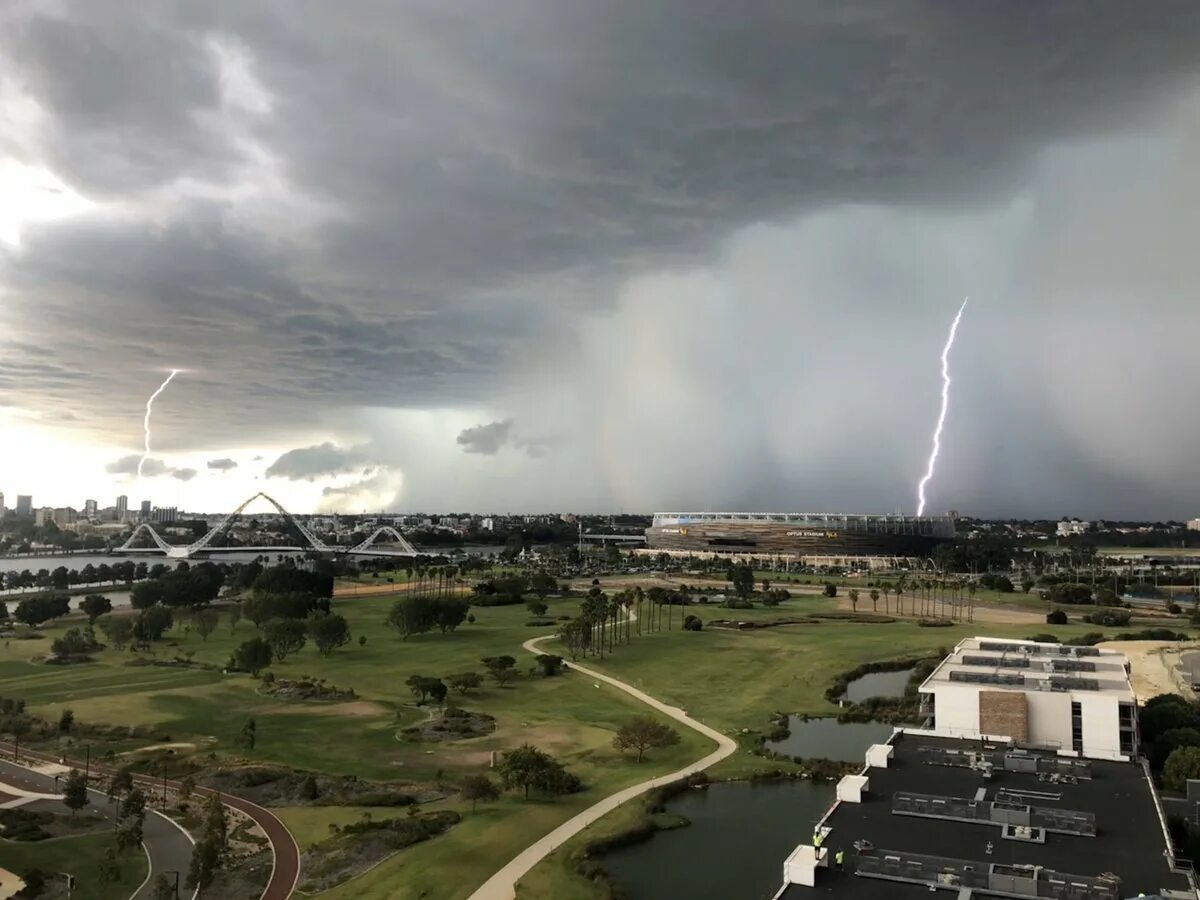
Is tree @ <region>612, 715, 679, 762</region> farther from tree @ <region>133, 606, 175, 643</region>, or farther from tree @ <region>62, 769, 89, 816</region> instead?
tree @ <region>133, 606, 175, 643</region>

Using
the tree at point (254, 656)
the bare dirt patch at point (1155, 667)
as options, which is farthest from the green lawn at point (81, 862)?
the bare dirt patch at point (1155, 667)

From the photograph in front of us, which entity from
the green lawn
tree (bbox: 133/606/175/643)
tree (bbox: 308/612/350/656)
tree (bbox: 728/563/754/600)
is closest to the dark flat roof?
the green lawn

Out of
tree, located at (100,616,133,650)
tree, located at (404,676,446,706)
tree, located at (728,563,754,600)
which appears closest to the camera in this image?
tree, located at (404,676,446,706)

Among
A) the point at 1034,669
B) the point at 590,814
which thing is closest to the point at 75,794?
the point at 590,814

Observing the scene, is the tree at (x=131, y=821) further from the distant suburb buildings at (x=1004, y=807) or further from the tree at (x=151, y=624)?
the tree at (x=151, y=624)

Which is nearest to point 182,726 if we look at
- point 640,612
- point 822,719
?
point 822,719

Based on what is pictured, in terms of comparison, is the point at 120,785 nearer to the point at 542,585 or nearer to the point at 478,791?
the point at 478,791

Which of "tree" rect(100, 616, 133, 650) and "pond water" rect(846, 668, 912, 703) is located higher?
"tree" rect(100, 616, 133, 650)
